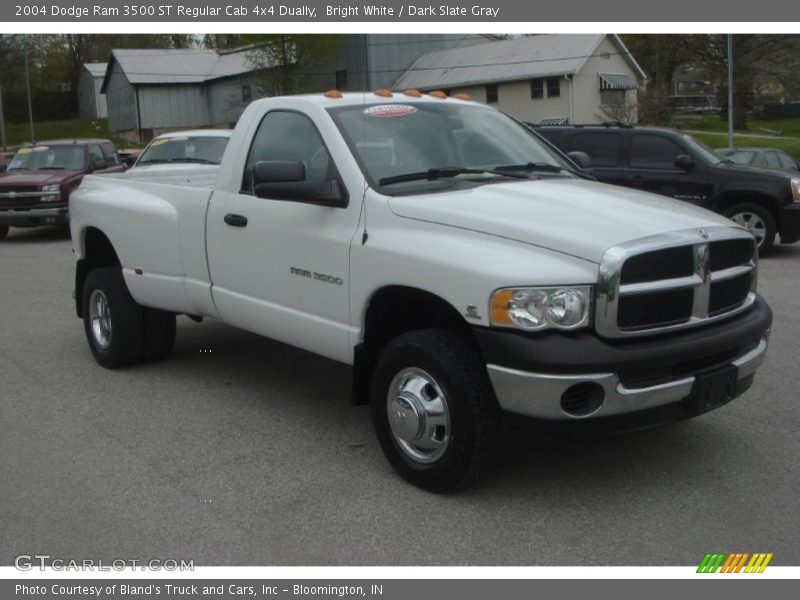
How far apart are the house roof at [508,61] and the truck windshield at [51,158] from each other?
3388 cm

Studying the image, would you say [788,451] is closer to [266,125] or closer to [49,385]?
[266,125]

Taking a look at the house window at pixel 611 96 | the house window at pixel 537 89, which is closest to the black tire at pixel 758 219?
the house window at pixel 611 96

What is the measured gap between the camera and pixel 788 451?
5.24 metres

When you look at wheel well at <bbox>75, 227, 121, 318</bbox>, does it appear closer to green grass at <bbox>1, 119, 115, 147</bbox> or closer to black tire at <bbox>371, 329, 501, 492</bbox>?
black tire at <bbox>371, 329, 501, 492</bbox>

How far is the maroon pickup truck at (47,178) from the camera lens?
17.4 meters

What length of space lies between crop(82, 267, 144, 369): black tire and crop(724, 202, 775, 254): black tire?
8949 mm

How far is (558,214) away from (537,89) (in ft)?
156

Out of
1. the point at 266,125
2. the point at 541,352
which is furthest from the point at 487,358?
the point at 266,125

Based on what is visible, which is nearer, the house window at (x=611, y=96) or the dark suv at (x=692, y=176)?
the dark suv at (x=692, y=176)

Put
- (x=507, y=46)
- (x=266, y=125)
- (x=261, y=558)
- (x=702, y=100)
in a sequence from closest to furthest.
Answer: (x=261, y=558) < (x=266, y=125) < (x=507, y=46) < (x=702, y=100)

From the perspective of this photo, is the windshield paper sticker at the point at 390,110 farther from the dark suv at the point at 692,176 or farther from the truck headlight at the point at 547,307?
the dark suv at the point at 692,176

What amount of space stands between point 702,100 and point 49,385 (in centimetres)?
9478

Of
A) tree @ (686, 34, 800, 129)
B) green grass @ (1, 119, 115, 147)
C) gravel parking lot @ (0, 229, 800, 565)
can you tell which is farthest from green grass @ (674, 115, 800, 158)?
green grass @ (1, 119, 115, 147)

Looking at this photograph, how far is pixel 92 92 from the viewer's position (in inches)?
3179
